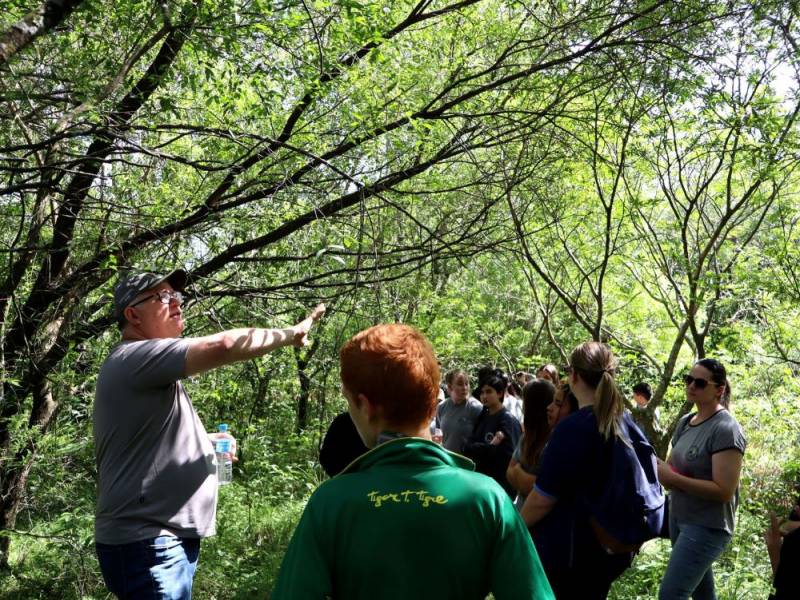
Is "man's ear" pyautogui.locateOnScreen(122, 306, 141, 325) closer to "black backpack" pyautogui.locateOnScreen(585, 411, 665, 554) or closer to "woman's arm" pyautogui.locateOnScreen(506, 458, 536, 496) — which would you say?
"black backpack" pyautogui.locateOnScreen(585, 411, 665, 554)

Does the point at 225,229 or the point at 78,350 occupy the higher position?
the point at 225,229

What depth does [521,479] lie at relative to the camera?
14.3 ft

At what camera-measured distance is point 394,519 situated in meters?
1.68

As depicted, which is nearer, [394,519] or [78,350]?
[394,519]

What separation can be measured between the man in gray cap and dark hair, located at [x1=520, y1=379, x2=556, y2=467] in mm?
2041

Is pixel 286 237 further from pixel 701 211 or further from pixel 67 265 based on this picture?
pixel 701 211

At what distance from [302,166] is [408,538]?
4.75 meters

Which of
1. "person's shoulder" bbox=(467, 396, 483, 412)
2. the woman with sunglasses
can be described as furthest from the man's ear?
"person's shoulder" bbox=(467, 396, 483, 412)

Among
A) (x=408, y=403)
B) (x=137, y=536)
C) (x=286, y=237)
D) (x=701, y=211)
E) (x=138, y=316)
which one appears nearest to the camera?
(x=408, y=403)

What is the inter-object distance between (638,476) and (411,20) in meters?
4.13

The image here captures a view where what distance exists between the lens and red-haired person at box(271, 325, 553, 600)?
1667 mm

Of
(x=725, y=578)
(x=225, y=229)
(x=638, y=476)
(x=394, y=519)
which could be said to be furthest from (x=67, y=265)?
(x=725, y=578)

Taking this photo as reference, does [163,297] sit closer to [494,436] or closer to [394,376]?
[394,376]

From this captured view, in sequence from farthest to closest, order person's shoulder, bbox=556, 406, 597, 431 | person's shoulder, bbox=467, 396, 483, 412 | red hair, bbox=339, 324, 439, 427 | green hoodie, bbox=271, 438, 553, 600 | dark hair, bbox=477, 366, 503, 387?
person's shoulder, bbox=467, 396, 483, 412, dark hair, bbox=477, 366, 503, 387, person's shoulder, bbox=556, 406, 597, 431, red hair, bbox=339, 324, 439, 427, green hoodie, bbox=271, 438, 553, 600
